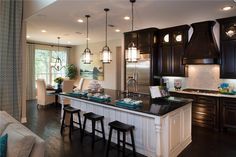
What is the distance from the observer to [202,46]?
15.5 ft

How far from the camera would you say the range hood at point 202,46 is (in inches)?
180

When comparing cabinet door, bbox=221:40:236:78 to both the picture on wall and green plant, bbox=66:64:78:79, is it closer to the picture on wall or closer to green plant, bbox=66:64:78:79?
the picture on wall

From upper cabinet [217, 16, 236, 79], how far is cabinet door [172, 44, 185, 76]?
102cm

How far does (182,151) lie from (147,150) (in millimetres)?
695

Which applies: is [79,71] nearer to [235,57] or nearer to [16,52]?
[16,52]

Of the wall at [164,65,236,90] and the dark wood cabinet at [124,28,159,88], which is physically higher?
the dark wood cabinet at [124,28,159,88]

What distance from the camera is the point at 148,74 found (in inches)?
217

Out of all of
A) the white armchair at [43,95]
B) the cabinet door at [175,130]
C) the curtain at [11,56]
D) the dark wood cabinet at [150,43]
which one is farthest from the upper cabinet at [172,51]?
the white armchair at [43,95]

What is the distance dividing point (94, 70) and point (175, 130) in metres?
6.55

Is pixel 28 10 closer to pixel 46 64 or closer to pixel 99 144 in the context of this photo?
pixel 99 144

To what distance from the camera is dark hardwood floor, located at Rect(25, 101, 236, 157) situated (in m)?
3.14

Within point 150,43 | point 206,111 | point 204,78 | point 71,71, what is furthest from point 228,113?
point 71,71

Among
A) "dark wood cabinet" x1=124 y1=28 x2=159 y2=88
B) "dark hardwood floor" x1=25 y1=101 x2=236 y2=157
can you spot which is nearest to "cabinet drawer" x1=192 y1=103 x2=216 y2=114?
"dark hardwood floor" x1=25 y1=101 x2=236 y2=157

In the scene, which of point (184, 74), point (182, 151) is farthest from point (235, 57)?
point (182, 151)
